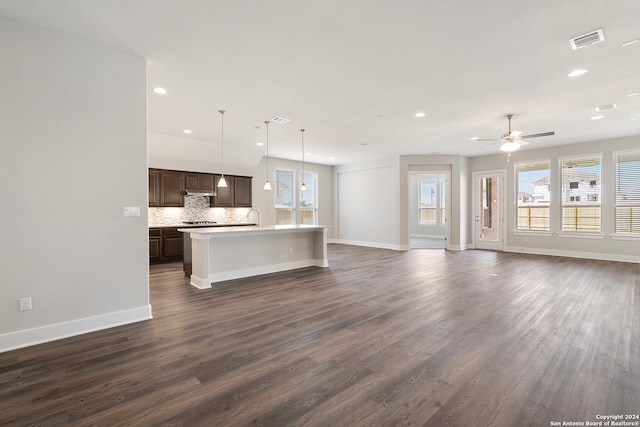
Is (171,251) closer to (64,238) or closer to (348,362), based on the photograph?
(64,238)

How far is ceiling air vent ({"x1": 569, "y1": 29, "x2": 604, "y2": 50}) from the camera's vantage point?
9.53 ft

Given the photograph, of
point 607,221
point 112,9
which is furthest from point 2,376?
point 607,221

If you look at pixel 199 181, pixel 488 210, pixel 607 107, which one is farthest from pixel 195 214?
pixel 607 107

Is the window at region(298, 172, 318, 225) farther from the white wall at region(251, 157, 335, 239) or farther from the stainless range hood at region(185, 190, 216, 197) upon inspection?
the stainless range hood at region(185, 190, 216, 197)

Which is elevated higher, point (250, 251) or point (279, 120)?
point (279, 120)

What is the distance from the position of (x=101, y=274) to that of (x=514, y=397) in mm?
3937

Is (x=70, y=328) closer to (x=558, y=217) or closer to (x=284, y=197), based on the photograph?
(x=284, y=197)

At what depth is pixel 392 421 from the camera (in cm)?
178

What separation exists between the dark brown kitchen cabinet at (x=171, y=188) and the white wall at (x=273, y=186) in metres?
2.15

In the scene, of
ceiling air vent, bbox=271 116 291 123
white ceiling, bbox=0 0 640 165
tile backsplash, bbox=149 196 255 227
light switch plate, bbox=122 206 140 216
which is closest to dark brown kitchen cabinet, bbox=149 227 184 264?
tile backsplash, bbox=149 196 255 227

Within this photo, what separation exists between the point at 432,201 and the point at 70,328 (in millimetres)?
12321

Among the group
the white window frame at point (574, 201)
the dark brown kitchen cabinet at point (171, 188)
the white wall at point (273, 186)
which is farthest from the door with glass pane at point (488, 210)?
the dark brown kitchen cabinet at point (171, 188)

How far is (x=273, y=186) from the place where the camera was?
9781 mm

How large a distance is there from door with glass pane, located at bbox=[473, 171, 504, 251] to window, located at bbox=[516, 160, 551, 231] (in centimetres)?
47
